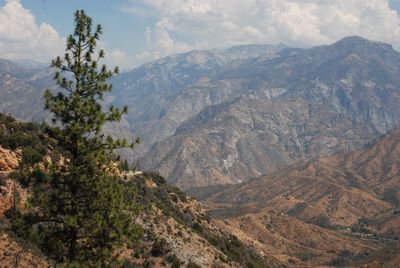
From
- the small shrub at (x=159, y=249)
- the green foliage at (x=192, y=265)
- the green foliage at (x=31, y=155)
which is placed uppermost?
the green foliage at (x=31, y=155)

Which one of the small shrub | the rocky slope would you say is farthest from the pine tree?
the small shrub

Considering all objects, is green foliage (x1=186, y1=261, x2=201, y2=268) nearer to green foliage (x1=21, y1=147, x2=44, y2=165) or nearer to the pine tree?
green foliage (x1=21, y1=147, x2=44, y2=165)

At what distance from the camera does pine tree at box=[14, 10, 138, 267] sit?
2661cm

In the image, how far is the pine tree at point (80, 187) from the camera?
26609mm

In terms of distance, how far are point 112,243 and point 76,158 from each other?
16.4 ft

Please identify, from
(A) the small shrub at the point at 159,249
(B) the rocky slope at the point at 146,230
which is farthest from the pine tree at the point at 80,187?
(A) the small shrub at the point at 159,249

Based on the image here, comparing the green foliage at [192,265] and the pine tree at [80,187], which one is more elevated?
the pine tree at [80,187]

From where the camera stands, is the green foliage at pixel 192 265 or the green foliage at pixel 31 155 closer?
the green foliage at pixel 31 155

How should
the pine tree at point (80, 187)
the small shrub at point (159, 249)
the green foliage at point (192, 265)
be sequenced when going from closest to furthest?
the pine tree at point (80, 187) < the small shrub at point (159, 249) < the green foliage at point (192, 265)

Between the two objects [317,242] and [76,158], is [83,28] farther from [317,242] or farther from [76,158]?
[317,242]

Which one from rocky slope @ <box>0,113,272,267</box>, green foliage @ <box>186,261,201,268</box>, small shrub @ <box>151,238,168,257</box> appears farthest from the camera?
green foliage @ <box>186,261,201,268</box>

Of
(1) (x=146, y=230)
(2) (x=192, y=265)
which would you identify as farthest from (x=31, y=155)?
(2) (x=192, y=265)

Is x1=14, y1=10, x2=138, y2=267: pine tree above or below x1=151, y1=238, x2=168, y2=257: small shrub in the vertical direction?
above

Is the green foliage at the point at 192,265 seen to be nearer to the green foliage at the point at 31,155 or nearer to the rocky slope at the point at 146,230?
the rocky slope at the point at 146,230
